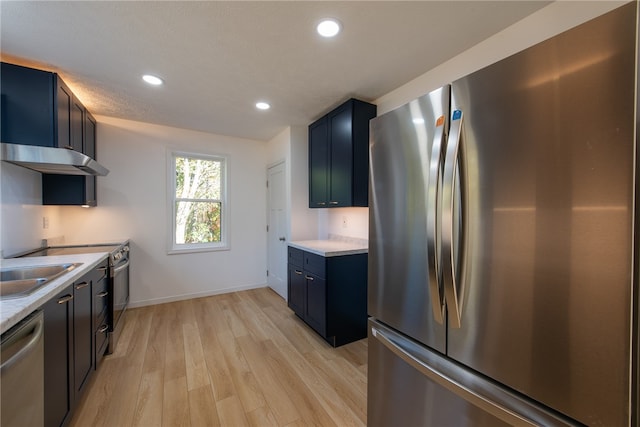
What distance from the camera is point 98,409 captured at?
1.67 metres

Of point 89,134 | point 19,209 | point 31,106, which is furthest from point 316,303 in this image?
point 89,134

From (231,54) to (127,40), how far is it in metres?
0.67

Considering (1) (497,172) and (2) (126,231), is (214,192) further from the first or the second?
(1) (497,172)

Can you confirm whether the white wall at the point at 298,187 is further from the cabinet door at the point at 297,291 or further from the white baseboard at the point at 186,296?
the white baseboard at the point at 186,296

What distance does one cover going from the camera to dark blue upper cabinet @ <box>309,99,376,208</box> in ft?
8.50

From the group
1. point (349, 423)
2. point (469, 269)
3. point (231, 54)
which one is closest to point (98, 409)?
point (349, 423)

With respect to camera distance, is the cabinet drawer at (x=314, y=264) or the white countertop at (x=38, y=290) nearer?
the white countertop at (x=38, y=290)

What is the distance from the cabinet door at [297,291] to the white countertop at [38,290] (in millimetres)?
1805

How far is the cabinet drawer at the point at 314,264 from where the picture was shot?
2.49 meters

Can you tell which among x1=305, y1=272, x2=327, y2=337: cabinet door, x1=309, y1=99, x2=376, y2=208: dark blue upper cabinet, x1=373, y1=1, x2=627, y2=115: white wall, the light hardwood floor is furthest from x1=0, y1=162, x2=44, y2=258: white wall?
x1=373, y1=1, x2=627, y2=115: white wall

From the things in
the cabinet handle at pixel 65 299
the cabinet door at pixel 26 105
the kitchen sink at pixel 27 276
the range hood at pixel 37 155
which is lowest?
the cabinet handle at pixel 65 299

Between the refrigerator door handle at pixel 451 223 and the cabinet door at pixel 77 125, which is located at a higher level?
the cabinet door at pixel 77 125

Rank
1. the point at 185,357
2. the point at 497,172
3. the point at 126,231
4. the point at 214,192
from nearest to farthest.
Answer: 1. the point at 497,172
2. the point at 185,357
3. the point at 126,231
4. the point at 214,192

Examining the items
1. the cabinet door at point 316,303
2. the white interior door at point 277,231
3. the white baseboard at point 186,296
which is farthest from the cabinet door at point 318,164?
the white baseboard at point 186,296
